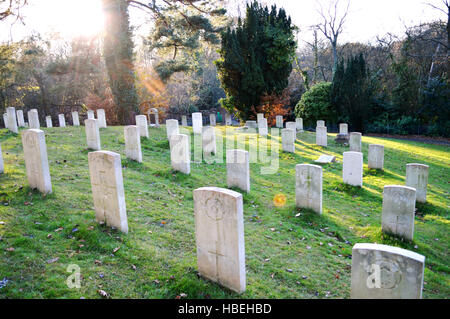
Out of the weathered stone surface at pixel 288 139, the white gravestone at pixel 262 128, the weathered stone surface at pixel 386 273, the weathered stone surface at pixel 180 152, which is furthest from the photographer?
the white gravestone at pixel 262 128

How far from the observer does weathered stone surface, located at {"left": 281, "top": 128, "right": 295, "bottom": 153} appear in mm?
13212

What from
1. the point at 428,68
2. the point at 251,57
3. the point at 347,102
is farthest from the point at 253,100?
the point at 428,68

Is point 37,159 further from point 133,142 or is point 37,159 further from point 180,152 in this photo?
point 180,152

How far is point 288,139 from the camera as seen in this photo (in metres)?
13.3

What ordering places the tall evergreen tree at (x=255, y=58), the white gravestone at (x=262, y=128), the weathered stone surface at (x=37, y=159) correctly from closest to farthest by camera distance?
1. the weathered stone surface at (x=37, y=159)
2. the white gravestone at (x=262, y=128)
3. the tall evergreen tree at (x=255, y=58)

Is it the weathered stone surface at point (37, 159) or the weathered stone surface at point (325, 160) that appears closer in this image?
the weathered stone surface at point (37, 159)

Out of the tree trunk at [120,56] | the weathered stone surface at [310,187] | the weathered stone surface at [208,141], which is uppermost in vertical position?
the tree trunk at [120,56]

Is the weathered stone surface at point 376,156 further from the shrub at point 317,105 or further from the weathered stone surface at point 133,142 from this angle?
the shrub at point 317,105

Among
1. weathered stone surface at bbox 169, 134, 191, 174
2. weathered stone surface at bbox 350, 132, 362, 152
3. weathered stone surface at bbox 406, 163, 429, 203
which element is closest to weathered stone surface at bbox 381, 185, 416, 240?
weathered stone surface at bbox 406, 163, 429, 203

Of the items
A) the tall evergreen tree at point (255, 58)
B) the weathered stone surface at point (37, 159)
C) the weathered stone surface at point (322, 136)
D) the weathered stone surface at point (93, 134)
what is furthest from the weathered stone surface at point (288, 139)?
the tall evergreen tree at point (255, 58)

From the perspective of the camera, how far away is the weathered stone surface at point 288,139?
13212mm

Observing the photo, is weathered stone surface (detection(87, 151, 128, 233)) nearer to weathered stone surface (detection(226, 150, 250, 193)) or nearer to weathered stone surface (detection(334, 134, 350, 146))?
weathered stone surface (detection(226, 150, 250, 193))

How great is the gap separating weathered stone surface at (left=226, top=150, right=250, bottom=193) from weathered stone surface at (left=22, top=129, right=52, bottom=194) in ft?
13.8

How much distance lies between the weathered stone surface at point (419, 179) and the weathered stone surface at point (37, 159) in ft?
30.1
